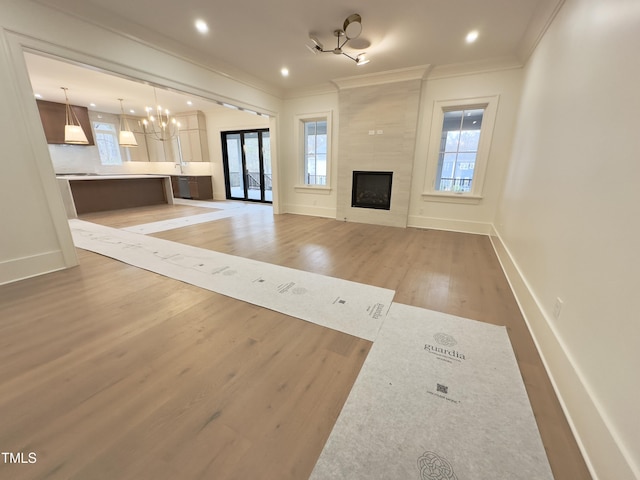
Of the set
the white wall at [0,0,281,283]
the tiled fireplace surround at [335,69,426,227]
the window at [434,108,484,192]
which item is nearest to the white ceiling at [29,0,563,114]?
the white wall at [0,0,281,283]

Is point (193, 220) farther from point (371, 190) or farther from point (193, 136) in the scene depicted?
point (193, 136)

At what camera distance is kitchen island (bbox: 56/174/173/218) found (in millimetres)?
5484

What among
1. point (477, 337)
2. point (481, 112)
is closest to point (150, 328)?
point (477, 337)

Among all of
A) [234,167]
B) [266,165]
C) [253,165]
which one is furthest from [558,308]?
[234,167]

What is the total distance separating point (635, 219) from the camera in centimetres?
103

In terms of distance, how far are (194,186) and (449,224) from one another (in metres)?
7.89

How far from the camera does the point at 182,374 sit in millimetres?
1456

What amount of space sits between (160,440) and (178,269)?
2.09 meters

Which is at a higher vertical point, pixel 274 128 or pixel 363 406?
pixel 274 128

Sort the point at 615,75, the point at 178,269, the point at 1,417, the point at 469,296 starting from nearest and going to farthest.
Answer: the point at 1,417 → the point at 615,75 → the point at 469,296 → the point at 178,269

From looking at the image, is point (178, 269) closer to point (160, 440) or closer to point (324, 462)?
point (160, 440)

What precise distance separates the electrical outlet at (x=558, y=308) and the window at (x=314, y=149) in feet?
15.4

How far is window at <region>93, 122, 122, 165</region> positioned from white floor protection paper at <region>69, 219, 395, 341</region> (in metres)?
6.45

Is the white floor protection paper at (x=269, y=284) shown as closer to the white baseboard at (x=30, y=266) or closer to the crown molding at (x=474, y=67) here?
the white baseboard at (x=30, y=266)
